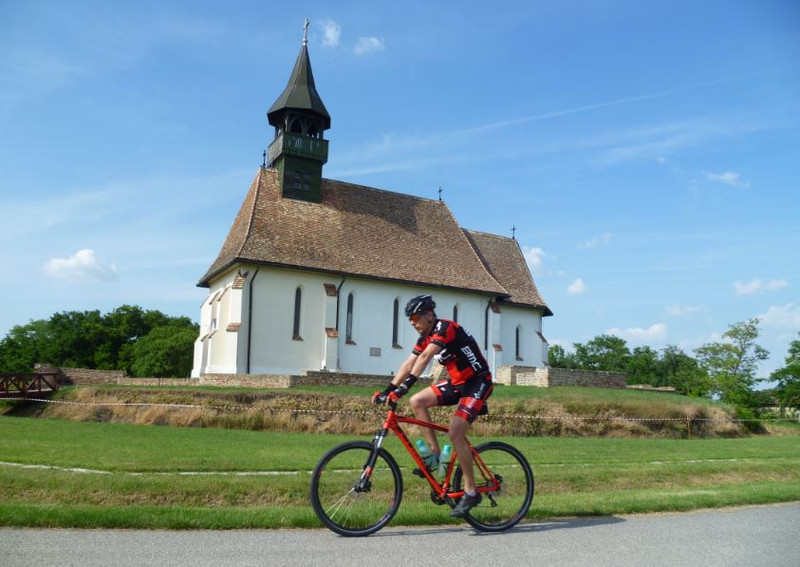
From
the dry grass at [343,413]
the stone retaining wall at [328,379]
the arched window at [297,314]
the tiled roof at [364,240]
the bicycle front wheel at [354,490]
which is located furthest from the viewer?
the tiled roof at [364,240]

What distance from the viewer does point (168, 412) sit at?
73.6 feet

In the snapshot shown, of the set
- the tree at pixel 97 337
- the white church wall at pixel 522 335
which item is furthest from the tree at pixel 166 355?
the white church wall at pixel 522 335

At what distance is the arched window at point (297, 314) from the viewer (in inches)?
1467

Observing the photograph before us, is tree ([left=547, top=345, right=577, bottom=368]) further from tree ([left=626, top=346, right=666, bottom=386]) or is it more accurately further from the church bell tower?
the church bell tower

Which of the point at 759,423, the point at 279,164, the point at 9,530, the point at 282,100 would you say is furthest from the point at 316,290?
the point at 9,530

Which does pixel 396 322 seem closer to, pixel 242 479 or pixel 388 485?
pixel 242 479

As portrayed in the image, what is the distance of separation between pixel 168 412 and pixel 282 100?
2350 centimetres

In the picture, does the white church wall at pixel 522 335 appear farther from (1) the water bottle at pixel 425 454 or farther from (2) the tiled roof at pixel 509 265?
(1) the water bottle at pixel 425 454

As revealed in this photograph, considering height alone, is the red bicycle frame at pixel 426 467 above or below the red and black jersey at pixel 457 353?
below

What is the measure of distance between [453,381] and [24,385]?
2643 centimetres

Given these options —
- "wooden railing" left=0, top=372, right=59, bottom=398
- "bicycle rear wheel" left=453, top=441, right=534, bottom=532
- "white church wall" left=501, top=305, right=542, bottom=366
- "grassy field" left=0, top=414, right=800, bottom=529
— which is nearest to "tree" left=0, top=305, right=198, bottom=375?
"white church wall" left=501, top=305, right=542, bottom=366

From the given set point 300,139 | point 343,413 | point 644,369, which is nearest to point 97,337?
point 300,139

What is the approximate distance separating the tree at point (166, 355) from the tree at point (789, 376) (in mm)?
53788

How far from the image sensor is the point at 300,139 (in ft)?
133
